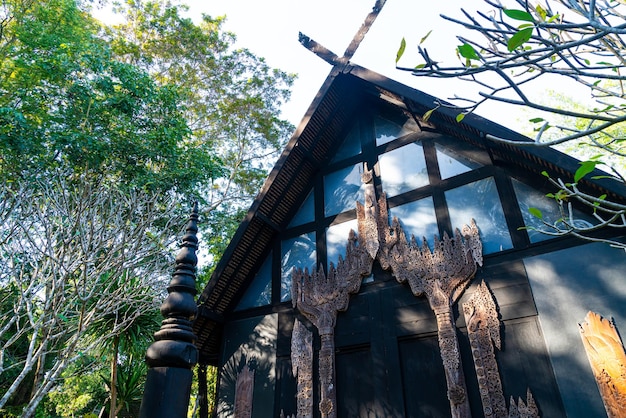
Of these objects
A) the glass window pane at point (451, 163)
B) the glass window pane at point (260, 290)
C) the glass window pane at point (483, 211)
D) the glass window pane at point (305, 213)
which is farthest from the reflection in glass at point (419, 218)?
the glass window pane at point (260, 290)

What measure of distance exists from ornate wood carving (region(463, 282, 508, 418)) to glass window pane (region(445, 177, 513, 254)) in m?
0.64

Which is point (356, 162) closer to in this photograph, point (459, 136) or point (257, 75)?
point (459, 136)

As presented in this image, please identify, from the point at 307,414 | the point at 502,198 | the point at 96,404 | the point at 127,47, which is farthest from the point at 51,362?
the point at 502,198

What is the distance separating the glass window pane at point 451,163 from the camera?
6.10 meters

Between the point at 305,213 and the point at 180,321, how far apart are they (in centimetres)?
517

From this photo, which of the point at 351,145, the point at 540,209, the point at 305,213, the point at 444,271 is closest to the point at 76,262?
the point at 305,213

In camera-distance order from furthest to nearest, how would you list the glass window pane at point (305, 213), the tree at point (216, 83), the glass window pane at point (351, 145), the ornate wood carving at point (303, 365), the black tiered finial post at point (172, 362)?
the tree at point (216, 83) → the glass window pane at point (351, 145) → the glass window pane at point (305, 213) → the ornate wood carving at point (303, 365) → the black tiered finial post at point (172, 362)

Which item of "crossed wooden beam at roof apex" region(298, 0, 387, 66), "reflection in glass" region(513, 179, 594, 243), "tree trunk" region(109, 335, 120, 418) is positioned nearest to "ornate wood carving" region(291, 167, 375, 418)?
"reflection in glass" region(513, 179, 594, 243)

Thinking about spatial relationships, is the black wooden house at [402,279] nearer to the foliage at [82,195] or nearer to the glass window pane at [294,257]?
the glass window pane at [294,257]

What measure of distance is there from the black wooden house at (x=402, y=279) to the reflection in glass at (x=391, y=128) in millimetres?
27

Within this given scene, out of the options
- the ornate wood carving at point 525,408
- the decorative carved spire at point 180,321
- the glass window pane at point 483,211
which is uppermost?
the glass window pane at point 483,211

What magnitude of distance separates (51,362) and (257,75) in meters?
12.0

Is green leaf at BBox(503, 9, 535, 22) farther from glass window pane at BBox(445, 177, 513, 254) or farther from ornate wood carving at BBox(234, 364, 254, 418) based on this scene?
ornate wood carving at BBox(234, 364, 254, 418)

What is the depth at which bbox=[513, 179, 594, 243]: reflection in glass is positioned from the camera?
498cm
